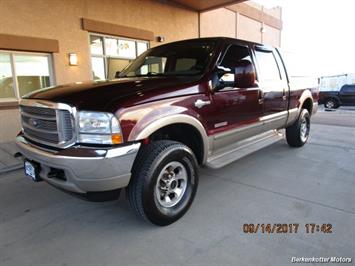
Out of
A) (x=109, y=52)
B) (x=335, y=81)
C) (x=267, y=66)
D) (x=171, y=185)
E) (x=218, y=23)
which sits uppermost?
(x=218, y=23)

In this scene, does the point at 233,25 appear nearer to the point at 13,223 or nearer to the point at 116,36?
the point at 116,36

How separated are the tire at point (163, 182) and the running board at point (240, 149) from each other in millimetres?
451

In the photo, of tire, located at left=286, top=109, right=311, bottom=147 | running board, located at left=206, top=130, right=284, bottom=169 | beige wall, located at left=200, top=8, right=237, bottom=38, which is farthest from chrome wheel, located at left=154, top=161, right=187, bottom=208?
beige wall, located at left=200, top=8, right=237, bottom=38

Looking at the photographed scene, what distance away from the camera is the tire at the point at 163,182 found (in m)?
2.45

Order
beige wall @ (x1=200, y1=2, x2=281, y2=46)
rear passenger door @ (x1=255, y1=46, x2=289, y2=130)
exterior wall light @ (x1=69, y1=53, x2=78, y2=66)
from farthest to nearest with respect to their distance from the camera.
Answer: beige wall @ (x1=200, y1=2, x2=281, y2=46)
exterior wall light @ (x1=69, y1=53, x2=78, y2=66)
rear passenger door @ (x1=255, y1=46, x2=289, y2=130)

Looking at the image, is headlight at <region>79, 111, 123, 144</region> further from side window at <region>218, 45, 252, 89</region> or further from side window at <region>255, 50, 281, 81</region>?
side window at <region>255, 50, 281, 81</region>

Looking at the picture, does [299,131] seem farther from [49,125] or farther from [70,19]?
[70,19]

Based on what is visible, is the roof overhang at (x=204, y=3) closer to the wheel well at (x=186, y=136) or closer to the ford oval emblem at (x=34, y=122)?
the wheel well at (x=186, y=136)

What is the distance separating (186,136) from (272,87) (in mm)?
1955

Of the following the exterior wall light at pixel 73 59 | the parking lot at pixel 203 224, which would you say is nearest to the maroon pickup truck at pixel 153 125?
the parking lot at pixel 203 224

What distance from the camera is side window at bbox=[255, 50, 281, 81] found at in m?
4.10

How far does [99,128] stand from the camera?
7.22ft

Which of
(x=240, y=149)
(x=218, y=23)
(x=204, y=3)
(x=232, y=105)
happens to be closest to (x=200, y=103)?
(x=232, y=105)

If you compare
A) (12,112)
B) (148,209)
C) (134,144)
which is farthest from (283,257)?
(12,112)
